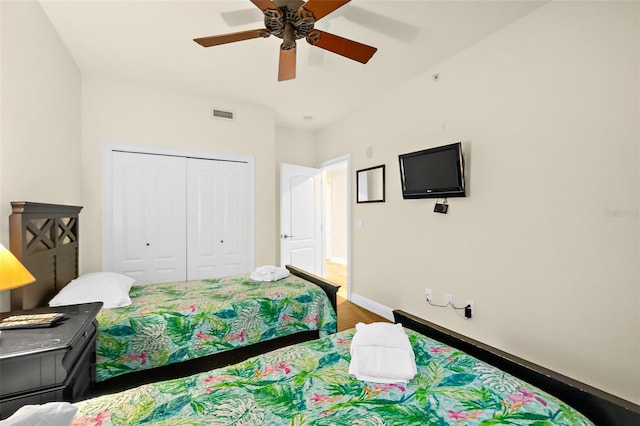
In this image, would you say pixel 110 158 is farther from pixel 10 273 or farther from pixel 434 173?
pixel 434 173

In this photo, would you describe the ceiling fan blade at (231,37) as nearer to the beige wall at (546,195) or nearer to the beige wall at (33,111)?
the beige wall at (33,111)

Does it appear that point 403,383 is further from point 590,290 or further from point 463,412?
point 590,290

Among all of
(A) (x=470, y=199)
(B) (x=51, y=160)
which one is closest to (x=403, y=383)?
(A) (x=470, y=199)

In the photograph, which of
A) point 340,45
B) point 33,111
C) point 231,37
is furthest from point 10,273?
point 340,45

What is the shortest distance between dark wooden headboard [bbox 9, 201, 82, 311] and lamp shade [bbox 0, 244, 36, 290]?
2.01 feet

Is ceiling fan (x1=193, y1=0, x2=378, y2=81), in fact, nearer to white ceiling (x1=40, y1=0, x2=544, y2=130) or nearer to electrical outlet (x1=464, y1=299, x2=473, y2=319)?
white ceiling (x1=40, y1=0, x2=544, y2=130)

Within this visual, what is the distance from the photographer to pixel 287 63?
216cm

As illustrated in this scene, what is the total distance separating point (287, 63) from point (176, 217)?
233cm

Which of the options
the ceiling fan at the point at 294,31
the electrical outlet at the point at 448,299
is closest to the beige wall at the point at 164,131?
the ceiling fan at the point at 294,31

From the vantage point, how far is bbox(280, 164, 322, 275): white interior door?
433cm

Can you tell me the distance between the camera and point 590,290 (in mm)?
1829

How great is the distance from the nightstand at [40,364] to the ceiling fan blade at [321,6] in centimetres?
200

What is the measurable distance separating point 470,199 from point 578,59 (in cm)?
115

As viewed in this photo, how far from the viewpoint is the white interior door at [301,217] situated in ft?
14.2
